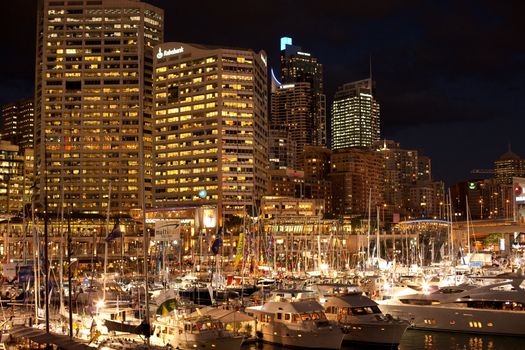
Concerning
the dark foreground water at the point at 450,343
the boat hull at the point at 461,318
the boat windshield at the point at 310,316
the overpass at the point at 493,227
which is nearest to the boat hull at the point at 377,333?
the dark foreground water at the point at 450,343

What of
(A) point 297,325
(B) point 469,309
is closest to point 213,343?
(A) point 297,325

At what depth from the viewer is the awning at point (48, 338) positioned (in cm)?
3431

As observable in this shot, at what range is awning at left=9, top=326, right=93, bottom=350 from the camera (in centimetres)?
3431

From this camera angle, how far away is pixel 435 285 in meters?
74.6

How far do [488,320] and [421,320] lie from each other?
594 cm

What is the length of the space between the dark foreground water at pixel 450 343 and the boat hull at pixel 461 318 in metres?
0.59

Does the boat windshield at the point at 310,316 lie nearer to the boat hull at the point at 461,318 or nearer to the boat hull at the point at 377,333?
the boat hull at the point at 377,333

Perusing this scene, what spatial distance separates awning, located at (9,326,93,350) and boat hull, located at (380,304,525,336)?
3244cm

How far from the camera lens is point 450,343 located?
5494 centimetres

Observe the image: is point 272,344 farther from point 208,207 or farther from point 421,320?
Answer: point 208,207

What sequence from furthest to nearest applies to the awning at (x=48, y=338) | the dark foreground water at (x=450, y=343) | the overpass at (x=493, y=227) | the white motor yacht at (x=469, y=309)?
the overpass at (x=493, y=227), the white motor yacht at (x=469, y=309), the dark foreground water at (x=450, y=343), the awning at (x=48, y=338)

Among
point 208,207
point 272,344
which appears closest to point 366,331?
point 272,344

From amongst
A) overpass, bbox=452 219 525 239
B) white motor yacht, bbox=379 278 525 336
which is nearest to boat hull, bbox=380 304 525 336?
white motor yacht, bbox=379 278 525 336

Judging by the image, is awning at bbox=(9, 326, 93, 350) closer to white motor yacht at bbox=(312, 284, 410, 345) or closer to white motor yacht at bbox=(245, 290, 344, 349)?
white motor yacht at bbox=(245, 290, 344, 349)
